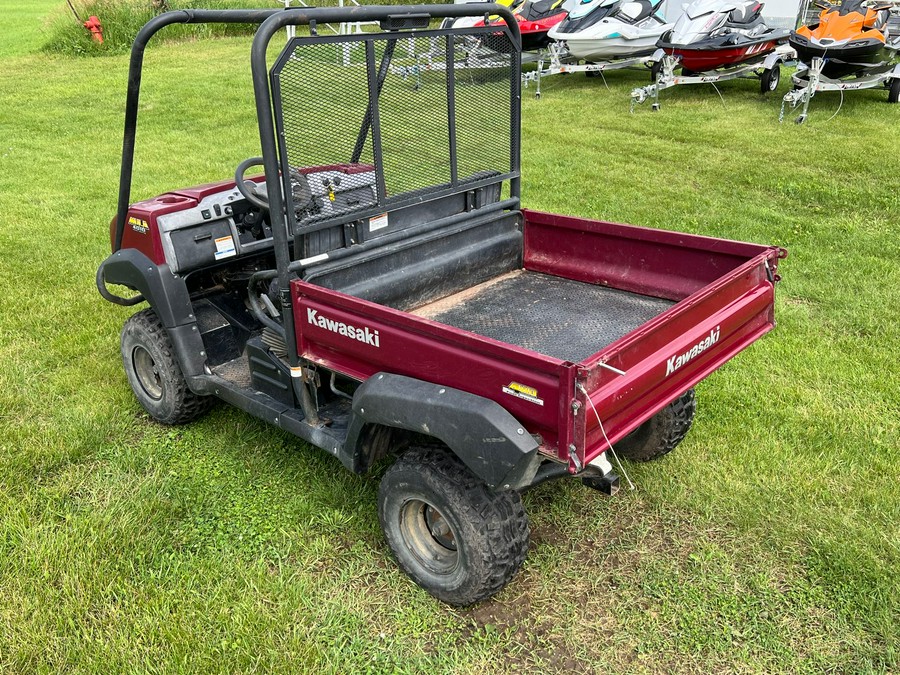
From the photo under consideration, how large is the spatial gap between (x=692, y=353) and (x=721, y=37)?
9.11 m

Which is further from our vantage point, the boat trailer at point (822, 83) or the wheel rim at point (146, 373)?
the boat trailer at point (822, 83)

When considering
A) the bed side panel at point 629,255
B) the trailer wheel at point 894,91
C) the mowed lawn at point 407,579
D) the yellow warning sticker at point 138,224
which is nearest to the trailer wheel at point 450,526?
the mowed lawn at point 407,579

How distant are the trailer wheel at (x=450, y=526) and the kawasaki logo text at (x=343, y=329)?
1.37 ft

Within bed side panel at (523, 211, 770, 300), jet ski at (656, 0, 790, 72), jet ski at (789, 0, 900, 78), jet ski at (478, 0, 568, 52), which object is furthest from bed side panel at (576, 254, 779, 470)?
jet ski at (478, 0, 568, 52)

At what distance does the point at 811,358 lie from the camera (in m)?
4.36

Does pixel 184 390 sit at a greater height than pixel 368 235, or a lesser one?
lesser

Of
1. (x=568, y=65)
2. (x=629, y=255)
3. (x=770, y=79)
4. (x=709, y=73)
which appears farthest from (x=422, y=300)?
(x=568, y=65)

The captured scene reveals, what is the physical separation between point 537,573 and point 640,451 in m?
0.87

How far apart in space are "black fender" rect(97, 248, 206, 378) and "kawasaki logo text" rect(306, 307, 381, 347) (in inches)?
36.3

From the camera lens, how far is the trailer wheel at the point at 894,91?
395 inches

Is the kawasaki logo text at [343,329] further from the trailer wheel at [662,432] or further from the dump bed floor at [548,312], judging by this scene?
the trailer wheel at [662,432]

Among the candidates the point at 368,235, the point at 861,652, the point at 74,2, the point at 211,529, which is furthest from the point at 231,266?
the point at 74,2

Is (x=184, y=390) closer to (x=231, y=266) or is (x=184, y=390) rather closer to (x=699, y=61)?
(x=231, y=266)

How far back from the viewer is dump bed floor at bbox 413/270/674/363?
3219 mm
